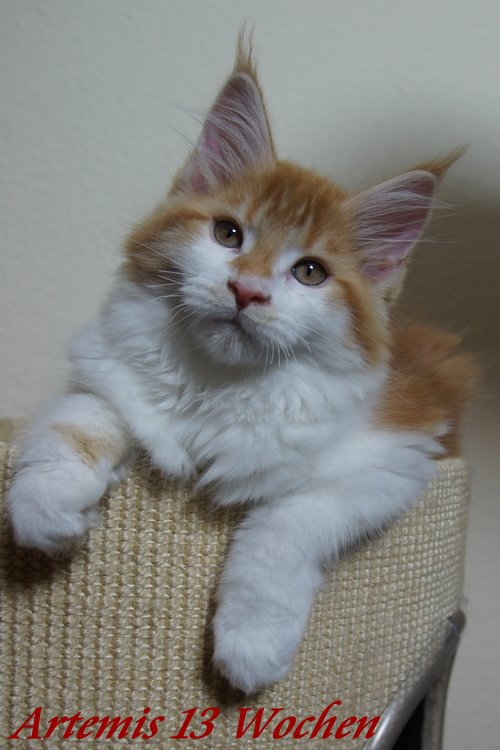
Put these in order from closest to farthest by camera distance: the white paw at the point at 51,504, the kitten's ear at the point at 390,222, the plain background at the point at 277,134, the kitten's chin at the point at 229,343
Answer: the white paw at the point at 51,504
the kitten's chin at the point at 229,343
the kitten's ear at the point at 390,222
the plain background at the point at 277,134

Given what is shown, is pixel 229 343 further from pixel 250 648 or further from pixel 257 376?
pixel 250 648

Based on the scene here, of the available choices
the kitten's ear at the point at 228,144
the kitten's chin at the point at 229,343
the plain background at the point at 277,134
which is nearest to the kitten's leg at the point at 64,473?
the kitten's chin at the point at 229,343

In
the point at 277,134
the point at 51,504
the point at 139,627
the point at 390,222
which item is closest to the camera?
the point at 51,504

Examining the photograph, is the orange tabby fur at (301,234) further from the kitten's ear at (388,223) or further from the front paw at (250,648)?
the front paw at (250,648)

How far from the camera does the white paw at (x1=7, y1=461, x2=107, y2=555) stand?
0.74m

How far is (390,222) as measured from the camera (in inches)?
39.8

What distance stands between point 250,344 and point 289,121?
1.09 metres

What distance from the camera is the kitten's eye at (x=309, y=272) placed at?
918mm

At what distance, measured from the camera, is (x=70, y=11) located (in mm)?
1751

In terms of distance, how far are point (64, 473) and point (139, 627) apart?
0.24 metres

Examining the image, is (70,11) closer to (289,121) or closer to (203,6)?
(203,6)

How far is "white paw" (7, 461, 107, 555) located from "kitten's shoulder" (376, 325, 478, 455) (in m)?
0.48

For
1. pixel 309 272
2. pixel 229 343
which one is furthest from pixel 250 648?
pixel 309 272

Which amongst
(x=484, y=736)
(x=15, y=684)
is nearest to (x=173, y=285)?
(x=15, y=684)
